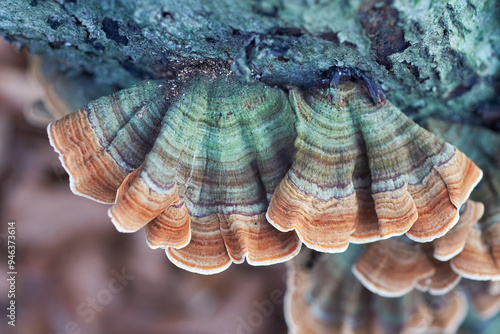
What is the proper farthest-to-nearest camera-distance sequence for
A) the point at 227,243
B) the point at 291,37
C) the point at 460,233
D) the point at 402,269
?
1. the point at 402,269
2. the point at 460,233
3. the point at 227,243
4. the point at 291,37

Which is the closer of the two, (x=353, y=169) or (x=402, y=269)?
(x=353, y=169)

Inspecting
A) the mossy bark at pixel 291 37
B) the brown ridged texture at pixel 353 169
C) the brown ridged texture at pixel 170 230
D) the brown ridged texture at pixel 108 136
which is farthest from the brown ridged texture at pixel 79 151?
the brown ridged texture at pixel 353 169

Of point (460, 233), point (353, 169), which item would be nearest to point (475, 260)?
point (460, 233)

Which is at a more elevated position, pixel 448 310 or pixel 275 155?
pixel 275 155

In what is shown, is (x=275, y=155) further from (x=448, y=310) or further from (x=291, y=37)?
(x=448, y=310)

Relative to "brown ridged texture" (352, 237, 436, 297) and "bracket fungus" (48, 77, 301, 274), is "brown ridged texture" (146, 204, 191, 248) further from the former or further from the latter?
"brown ridged texture" (352, 237, 436, 297)
